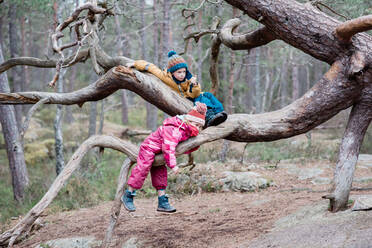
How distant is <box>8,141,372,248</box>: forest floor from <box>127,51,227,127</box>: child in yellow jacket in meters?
1.75

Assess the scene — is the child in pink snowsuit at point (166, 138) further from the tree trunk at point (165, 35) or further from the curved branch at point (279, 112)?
the tree trunk at point (165, 35)

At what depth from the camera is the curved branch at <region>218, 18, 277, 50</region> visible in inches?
239

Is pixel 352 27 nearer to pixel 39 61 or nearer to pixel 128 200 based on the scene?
pixel 128 200

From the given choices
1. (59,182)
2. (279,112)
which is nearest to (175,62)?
(279,112)

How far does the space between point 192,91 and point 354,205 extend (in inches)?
103

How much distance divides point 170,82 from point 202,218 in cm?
278

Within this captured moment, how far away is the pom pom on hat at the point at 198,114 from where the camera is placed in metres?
4.90

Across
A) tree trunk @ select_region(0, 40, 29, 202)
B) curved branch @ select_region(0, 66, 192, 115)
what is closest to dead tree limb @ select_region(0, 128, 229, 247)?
curved branch @ select_region(0, 66, 192, 115)

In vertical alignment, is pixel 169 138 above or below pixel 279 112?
below

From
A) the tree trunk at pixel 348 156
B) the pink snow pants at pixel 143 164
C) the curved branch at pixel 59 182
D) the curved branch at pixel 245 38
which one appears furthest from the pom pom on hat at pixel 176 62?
the tree trunk at pixel 348 156

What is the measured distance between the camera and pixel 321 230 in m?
4.41

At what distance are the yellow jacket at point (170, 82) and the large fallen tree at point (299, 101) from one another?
0.09 m

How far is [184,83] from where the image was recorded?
5309mm

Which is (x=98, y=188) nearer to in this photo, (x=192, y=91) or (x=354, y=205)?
(x=192, y=91)
